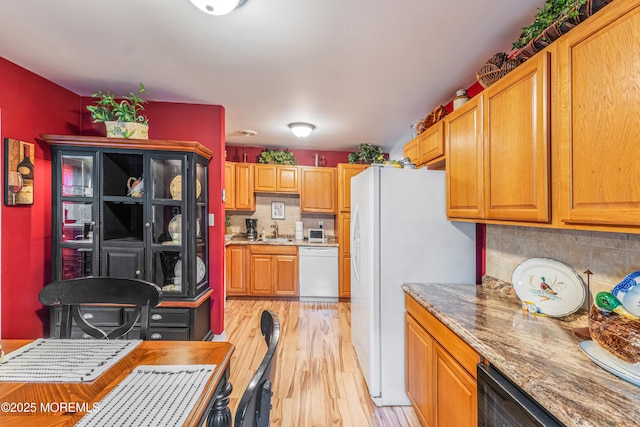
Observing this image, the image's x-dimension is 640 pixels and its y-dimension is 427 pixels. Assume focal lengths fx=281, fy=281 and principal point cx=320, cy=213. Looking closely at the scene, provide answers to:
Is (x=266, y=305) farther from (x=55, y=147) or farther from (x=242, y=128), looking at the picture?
(x=55, y=147)

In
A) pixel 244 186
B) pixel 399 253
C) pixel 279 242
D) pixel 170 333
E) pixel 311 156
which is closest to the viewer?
pixel 399 253

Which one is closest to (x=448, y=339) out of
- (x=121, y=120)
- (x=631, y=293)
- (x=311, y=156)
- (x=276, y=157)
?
(x=631, y=293)

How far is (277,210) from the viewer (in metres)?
5.05

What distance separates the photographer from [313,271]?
14.4 feet

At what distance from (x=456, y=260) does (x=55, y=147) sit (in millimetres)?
3347

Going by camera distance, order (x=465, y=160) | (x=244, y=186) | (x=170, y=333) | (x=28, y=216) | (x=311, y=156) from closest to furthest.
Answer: (x=465, y=160)
(x=28, y=216)
(x=170, y=333)
(x=244, y=186)
(x=311, y=156)

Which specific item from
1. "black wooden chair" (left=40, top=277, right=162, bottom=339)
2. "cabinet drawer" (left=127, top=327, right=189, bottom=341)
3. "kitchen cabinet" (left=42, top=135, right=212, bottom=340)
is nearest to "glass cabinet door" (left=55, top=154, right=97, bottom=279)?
"kitchen cabinet" (left=42, top=135, right=212, bottom=340)

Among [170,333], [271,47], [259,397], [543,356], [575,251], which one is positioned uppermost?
[271,47]

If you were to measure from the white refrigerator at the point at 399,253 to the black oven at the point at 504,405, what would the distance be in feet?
3.02

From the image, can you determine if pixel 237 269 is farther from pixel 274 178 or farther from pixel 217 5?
pixel 217 5

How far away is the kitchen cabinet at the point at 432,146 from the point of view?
2.12 meters

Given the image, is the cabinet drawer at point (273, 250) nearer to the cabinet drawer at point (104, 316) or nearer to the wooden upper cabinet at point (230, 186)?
the wooden upper cabinet at point (230, 186)

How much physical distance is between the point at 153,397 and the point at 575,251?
6.29 ft

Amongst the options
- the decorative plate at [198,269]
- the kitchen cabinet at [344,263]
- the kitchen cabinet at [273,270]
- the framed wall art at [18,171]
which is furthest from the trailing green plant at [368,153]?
the framed wall art at [18,171]
